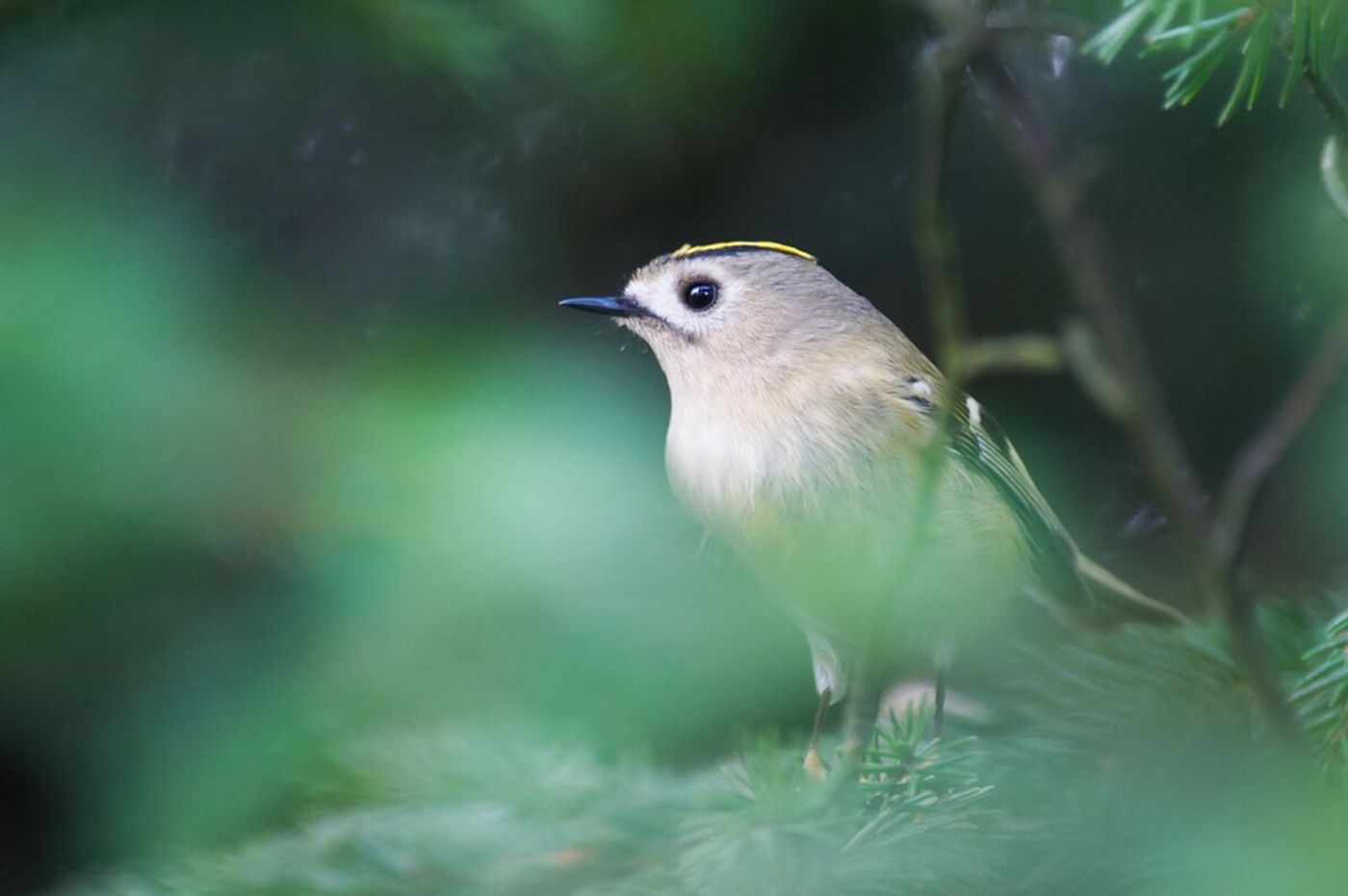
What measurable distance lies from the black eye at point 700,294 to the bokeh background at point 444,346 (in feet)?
0.43

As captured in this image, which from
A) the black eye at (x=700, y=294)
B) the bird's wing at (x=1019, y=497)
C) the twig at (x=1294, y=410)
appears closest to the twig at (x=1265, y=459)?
the twig at (x=1294, y=410)

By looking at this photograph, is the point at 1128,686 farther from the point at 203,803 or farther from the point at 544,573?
the point at 203,803

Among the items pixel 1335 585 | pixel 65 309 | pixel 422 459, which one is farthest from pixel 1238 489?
pixel 1335 585

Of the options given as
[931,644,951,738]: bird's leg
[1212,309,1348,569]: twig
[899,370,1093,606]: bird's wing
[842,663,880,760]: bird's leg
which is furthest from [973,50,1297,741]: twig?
[899,370,1093,606]: bird's wing

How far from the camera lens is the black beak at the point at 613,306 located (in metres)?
1.40

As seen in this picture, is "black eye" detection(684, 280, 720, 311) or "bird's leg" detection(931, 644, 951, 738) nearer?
"bird's leg" detection(931, 644, 951, 738)

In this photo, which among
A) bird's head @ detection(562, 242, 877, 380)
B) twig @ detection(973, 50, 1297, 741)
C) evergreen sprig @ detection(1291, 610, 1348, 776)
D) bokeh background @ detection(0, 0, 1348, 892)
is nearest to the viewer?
twig @ detection(973, 50, 1297, 741)

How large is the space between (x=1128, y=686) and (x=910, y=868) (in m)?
0.26

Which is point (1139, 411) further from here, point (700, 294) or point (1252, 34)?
point (700, 294)

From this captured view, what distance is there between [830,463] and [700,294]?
0.29 metres

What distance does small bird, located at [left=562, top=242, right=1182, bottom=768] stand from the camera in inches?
47.9

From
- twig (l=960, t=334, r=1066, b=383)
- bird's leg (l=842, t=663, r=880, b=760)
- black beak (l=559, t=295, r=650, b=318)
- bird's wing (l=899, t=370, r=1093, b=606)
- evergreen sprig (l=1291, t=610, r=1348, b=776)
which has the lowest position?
evergreen sprig (l=1291, t=610, r=1348, b=776)

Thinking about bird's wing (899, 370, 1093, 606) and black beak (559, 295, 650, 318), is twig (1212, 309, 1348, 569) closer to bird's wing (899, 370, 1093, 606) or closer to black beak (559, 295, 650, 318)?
bird's wing (899, 370, 1093, 606)

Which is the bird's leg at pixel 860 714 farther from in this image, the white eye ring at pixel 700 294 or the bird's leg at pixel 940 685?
the white eye ring at pixel 700 294
